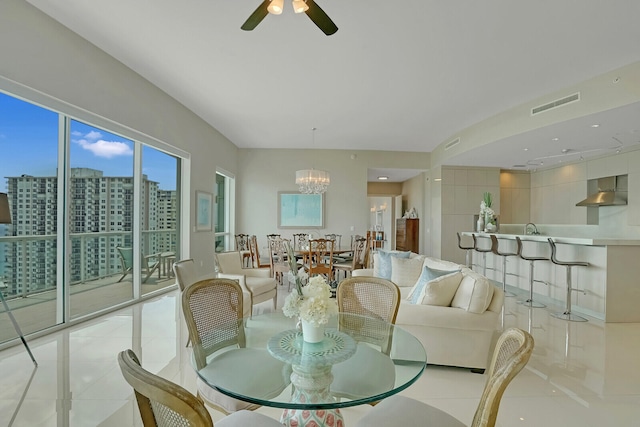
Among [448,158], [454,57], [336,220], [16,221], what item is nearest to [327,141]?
[336,220]

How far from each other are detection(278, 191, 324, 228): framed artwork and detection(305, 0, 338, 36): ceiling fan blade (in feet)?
19.9

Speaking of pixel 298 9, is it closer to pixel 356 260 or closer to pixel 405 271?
pixel 405 271

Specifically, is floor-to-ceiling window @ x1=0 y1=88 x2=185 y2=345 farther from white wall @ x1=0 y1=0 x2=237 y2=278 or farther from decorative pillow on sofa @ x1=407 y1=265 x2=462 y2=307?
decorative pillow on sofa @ x1=407 y1=265 x2=462 y2=307

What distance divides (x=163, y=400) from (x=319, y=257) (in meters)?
4.78

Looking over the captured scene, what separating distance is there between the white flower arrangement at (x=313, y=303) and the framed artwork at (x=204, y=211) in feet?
16.7

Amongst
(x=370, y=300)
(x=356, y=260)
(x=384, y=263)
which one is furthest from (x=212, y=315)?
(x=356, y=260)

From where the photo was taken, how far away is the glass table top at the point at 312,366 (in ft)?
4.33

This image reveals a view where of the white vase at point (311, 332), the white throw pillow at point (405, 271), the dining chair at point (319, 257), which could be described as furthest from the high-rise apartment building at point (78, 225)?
the white throw pillow at point (405, 271)

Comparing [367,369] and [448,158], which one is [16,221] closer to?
[367,369]

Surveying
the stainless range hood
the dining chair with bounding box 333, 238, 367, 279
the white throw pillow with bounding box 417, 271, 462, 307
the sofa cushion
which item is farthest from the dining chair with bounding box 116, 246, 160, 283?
the stainless range hood

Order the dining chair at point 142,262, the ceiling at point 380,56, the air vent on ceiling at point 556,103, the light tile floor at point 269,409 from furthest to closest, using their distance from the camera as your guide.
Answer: the dining chair at point 142,262, the air vent on ceiling at point 556,103, the ceiling at point 380,56, the light tile floor at point 269,409

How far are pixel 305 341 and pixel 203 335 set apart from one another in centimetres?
71

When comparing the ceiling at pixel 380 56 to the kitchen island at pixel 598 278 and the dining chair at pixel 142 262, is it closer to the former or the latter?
the kitchen island at pixel 598 278

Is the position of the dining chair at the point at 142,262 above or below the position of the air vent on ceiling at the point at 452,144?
below
